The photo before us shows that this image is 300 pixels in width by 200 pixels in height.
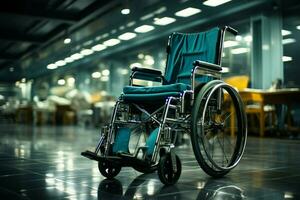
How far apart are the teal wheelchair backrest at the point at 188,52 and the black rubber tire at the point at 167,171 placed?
0.65m

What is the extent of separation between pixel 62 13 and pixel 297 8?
5.58 m

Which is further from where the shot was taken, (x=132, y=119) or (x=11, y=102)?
(x=11, y=102)

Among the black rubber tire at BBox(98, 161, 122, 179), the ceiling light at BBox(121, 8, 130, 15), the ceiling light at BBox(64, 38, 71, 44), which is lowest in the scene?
the black rubber tire at BBox(98, 161, 122, 179)

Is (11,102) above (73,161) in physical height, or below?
above

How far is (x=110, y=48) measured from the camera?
1156 centimetres

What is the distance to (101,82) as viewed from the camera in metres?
12.5

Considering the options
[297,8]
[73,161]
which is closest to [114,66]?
[297,8]

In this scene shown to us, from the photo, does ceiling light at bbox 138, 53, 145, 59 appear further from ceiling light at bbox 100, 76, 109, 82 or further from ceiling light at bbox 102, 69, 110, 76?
ceiling light at bbox 100, 76, 109, 82

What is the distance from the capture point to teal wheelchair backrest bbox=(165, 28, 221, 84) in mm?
2238

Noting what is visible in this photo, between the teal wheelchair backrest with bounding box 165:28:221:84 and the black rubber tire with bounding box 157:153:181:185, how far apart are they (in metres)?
0.65

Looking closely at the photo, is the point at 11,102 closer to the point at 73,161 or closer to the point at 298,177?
the point at 73,161

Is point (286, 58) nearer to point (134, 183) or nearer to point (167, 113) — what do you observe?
point (167, 113)

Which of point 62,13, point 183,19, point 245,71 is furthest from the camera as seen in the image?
point 62,13

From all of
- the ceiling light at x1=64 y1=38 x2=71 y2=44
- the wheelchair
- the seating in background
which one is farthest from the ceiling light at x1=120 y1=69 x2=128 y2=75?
the wheelchair
